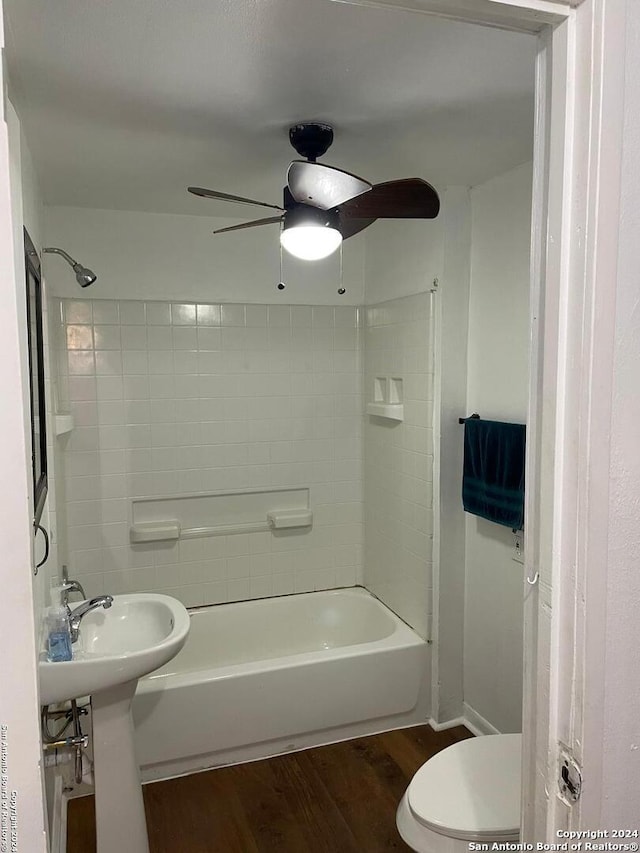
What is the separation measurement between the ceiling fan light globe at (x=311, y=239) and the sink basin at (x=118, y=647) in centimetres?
131

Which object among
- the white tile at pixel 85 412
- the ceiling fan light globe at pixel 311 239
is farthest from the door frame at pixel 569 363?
the white tile at pixel 85 412

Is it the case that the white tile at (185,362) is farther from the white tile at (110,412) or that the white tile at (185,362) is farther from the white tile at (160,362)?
the white tile at (110,412)

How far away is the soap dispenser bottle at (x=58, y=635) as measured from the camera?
192 cm

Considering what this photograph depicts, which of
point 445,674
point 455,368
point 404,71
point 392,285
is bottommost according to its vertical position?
point 445,674

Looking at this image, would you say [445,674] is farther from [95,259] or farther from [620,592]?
[95,259]

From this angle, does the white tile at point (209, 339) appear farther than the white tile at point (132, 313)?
Yes

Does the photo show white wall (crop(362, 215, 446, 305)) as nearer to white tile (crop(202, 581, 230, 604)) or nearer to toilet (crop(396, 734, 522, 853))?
white tile (crop(202, 581, 230, 604))

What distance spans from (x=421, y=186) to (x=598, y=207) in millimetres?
1132

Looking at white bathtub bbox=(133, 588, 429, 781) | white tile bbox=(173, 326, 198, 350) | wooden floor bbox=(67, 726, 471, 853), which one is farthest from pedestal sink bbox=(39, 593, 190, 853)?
white tile bbox=(173, 326, 198, 350)

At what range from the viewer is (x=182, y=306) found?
3.30 m

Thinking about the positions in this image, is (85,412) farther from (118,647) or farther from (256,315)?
(118,647)

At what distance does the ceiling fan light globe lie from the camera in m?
2.00

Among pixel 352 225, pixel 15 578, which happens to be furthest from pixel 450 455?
pixel 15 578

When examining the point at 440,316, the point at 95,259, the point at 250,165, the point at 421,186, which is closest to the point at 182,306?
the point at 95,259
